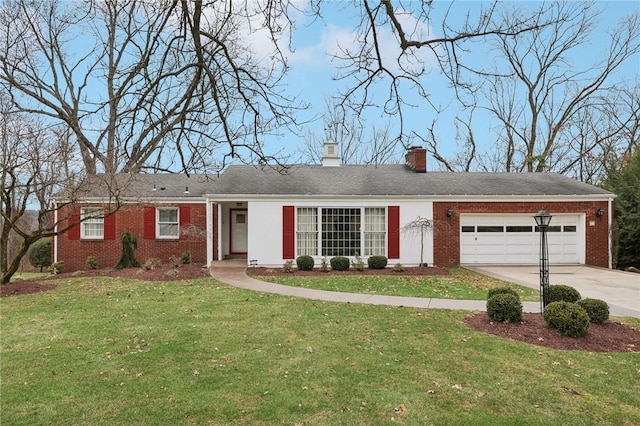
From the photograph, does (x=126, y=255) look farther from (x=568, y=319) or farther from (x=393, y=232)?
(x=568, y=319)

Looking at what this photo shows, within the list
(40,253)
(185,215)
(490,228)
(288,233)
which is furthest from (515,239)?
(40,253)

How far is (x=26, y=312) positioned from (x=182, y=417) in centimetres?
682

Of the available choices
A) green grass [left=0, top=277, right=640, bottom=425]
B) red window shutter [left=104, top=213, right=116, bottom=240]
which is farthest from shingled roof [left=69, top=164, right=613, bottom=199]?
green grass [left=0, top=277, right=640, bottom=425]

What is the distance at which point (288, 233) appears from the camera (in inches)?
609

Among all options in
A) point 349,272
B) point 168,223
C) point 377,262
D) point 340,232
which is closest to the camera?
point 349,272

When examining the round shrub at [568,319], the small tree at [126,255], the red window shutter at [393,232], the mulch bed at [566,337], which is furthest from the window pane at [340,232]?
the round shrub at [568,319]

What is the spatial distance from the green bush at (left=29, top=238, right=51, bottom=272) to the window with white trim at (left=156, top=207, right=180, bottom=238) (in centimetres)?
603

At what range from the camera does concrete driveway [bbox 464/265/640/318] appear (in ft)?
29.8

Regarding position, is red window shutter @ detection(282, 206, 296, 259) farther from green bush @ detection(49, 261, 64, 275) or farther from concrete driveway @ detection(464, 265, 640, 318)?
green bush @ detection(49, 261, 64, 275)

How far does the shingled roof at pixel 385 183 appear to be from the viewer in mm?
15898

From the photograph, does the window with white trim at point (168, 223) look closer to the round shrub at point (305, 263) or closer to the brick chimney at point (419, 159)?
the round shrub at point (305, 263)

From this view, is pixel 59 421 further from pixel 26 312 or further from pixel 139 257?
pixel 139 257

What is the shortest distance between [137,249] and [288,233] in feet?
23.3

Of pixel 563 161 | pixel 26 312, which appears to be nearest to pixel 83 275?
pixel 26 312
